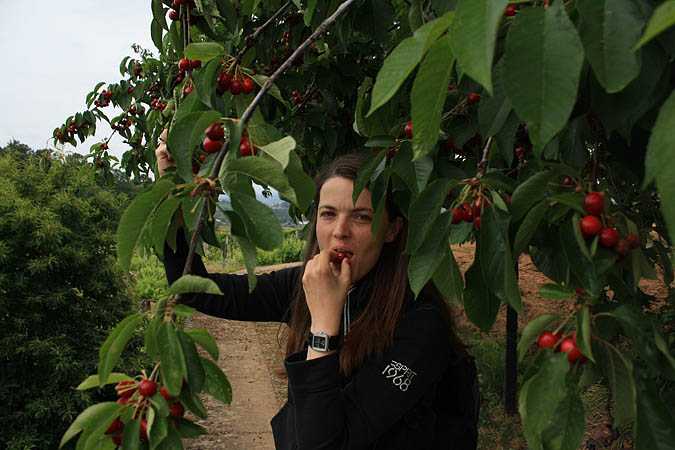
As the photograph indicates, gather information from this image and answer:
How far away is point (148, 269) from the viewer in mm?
9648

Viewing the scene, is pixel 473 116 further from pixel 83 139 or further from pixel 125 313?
pixel 125 313

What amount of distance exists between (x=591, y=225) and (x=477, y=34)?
347 mm

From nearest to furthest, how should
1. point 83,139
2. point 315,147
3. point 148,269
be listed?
point 315,147 → point 83,139 → point 148,269

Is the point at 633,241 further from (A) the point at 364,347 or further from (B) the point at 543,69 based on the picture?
(A) the point at 364,347

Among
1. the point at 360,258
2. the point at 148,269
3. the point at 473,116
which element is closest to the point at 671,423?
the point at 473,116

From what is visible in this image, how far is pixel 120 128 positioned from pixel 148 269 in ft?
21.5

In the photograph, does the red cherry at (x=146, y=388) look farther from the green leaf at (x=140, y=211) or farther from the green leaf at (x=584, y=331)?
the green leaf at (x=584, y=331)

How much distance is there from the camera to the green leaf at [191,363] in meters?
0.79

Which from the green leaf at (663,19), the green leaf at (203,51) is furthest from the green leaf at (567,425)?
the green leaf at (203,51)

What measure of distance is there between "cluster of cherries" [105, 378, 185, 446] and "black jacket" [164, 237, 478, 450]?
568mm

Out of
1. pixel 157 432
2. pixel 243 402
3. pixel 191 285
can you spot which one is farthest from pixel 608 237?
pixel 243 402

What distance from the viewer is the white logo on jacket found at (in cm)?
144

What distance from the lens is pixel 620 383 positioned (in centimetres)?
68

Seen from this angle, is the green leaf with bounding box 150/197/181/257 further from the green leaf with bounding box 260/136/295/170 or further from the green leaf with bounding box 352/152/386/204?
the green leaf with bounding box 352/152/386/204
